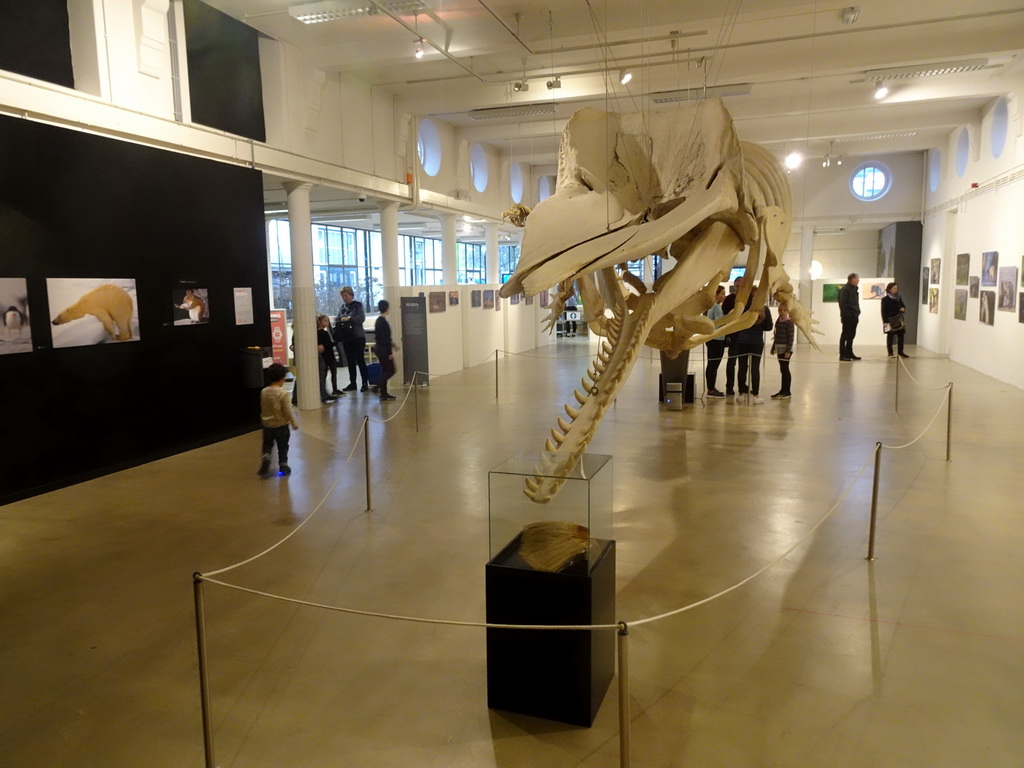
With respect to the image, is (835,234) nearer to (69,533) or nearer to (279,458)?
(279,458)

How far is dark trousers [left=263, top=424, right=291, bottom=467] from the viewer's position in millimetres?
7500

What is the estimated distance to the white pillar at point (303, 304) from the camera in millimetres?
11242

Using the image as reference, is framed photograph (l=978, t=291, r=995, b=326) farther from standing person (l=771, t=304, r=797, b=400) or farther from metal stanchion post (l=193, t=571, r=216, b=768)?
metal stanchion post (l=193, t=571, r=216, b=768)

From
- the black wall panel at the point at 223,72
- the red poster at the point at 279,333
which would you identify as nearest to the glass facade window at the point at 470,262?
the red poster at the point at 279,333

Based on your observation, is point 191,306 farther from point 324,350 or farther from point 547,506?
point 547,506

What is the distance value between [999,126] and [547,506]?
15.5 m

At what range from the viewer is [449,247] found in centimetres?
1744

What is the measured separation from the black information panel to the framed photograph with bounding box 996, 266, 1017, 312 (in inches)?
428

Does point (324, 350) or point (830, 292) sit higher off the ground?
point (830, 292)

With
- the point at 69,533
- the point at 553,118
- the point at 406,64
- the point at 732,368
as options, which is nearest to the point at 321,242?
the point at 553,118

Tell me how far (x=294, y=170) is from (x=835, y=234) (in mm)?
19808

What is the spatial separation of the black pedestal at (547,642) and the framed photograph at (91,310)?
6.07 metres

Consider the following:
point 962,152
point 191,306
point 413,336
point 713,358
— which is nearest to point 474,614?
point 191,306

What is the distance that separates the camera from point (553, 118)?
15477 mm
